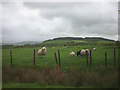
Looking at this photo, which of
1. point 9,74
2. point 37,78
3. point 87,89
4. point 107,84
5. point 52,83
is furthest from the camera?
point 9,74

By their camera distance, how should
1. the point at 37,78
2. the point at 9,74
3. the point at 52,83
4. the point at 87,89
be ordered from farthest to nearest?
the point at 9,74
the point at 37,78
the point at 52,83
the point at 87,89

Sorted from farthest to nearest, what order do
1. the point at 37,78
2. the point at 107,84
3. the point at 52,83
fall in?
the point at 37,78 → the point at 52,83 → the point at 107,84

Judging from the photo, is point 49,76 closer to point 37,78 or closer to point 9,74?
point 37,78

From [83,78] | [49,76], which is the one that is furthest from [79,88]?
[49,76]

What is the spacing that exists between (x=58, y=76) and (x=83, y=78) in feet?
6.80

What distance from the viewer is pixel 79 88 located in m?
7.22

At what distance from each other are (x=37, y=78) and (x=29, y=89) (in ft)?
6.15

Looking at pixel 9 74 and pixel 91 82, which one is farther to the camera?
pixel 9 74

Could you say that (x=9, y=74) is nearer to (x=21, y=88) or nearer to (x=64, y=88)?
(x=21, y=88)

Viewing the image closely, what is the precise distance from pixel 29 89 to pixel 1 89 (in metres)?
1.97

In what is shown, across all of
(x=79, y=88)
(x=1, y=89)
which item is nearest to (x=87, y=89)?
(x=79, y=88)

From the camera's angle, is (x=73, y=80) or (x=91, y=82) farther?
(x=73, y=80)

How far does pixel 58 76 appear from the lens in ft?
29.6

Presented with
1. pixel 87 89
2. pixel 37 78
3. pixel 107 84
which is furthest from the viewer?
pixel 37 78
